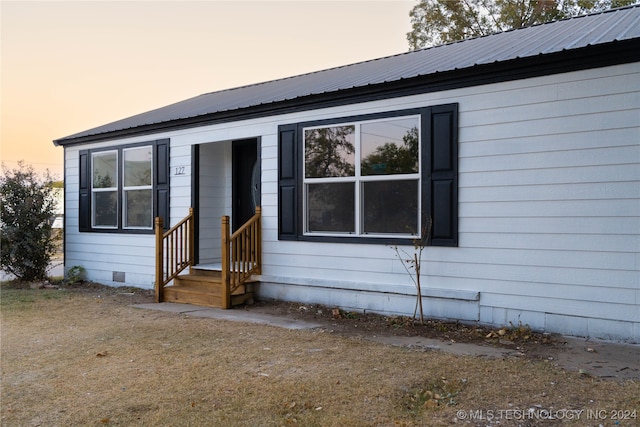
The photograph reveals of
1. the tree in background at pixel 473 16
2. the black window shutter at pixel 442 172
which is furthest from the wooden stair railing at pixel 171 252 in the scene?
the tree in background at pixel 473 16

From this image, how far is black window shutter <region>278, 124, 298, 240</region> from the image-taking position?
6938 millimetres

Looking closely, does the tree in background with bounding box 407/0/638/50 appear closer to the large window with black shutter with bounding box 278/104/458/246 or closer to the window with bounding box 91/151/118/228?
the large window with black shutter with bounding box 278/104/458/246

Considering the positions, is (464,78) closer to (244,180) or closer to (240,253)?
(240,253)

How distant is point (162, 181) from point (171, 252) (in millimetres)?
1527

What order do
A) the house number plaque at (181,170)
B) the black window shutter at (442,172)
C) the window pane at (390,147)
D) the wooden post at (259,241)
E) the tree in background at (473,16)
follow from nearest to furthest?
the black window shutter at (442,172)
the window pane at (390,147)
the wooden post at (259,241)
the house number plaque at (181,170)
the tree in background at (473,16)

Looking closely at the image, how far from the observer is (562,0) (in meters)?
16.5

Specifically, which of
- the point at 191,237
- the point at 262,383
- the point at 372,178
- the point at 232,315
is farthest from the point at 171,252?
the point at 262,383

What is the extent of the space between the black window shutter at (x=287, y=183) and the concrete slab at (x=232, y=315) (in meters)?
1.20

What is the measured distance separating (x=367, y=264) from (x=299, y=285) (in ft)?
3.60

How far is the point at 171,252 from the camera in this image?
7727 mm

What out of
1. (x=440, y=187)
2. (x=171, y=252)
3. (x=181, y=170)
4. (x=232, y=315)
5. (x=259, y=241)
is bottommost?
(x=232, y=315)

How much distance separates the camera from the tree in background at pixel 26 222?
941 centimetres

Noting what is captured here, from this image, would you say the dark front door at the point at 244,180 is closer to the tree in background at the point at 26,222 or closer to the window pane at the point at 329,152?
the window pane at the point at 329,152

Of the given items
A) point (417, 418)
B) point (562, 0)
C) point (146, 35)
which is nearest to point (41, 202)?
point (146, 35)
